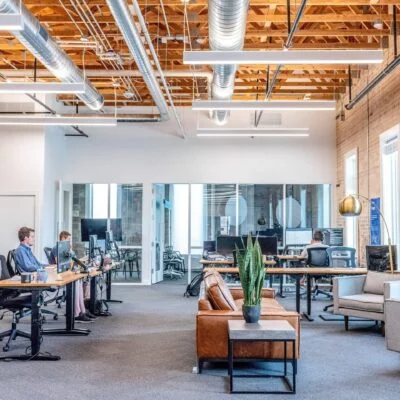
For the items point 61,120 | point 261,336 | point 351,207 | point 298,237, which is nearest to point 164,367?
point 261,336

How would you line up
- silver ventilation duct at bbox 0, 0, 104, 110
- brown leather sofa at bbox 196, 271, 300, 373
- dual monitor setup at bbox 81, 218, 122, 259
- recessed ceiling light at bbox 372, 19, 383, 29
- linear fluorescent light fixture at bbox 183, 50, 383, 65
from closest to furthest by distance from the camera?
brown leather sofa at bbox 196, 271, 300, 373 → silver ventilation duct at bbox 0, 0, 104, 110 → linear fluorescent light fixture at bbox 183, 50, 383, 65 → recessed ceiling light at bbox 372, 19, 383, 29 → dual monitor setup at bbox 81, 218, 122, 259

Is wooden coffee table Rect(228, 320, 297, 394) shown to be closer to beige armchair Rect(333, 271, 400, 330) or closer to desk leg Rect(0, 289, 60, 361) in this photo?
desk leg Rect(0, 289, 60, 361)

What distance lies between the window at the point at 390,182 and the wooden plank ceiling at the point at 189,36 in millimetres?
1541

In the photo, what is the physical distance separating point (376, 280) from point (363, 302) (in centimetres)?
51

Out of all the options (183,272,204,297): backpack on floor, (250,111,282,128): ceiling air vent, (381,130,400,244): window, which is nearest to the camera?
(381,130,400,244): window

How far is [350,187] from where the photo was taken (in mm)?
10734

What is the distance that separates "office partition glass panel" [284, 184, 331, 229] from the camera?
1184cm

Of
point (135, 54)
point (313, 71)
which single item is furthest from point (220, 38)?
point (313, 71)

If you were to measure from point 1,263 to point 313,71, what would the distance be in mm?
6789

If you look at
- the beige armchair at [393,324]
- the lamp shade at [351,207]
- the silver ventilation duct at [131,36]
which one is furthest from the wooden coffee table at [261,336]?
the lamp shade at [351,207]

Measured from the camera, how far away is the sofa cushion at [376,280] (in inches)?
254

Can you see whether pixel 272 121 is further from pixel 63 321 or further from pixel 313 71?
pixel 63 321

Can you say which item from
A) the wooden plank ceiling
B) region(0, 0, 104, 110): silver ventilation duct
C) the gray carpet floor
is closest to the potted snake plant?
the gray carpet floor

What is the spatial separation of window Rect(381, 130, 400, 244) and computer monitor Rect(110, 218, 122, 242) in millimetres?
5533
